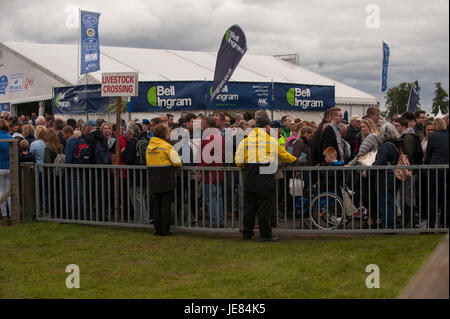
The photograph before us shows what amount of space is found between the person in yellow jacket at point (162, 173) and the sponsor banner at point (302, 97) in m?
13.3

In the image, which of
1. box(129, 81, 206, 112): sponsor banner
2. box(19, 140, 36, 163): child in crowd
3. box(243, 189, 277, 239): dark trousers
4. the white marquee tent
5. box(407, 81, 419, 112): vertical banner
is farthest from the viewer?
the white marquee tent

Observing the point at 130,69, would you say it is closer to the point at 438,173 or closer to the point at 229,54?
the point at 229,54

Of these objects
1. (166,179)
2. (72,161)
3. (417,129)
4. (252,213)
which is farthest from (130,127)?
(417,129)

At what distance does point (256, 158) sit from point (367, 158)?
2.02 meters

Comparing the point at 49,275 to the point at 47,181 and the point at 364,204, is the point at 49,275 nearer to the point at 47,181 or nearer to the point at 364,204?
the point at 47,181

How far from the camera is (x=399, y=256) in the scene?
739 centimetres

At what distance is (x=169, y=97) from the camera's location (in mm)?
19703

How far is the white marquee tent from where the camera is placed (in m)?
23.3

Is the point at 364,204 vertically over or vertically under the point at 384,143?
under

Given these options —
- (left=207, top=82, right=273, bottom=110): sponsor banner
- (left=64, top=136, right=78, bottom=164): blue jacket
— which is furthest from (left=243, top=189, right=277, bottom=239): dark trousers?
(left=207, top=82, right=273, bottom=110): sponsor banner

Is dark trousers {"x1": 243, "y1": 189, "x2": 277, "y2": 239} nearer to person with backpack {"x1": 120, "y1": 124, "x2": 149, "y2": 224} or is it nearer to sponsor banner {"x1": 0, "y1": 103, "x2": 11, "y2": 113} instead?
person with backpack {"x1": 120, "y1": 124, "x2": 149, "y2": 224}

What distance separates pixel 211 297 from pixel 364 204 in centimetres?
380

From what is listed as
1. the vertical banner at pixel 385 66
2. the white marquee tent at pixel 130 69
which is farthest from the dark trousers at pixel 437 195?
the white marquee tent at pixel 130 69

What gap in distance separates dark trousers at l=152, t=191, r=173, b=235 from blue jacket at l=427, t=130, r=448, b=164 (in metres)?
4.16
